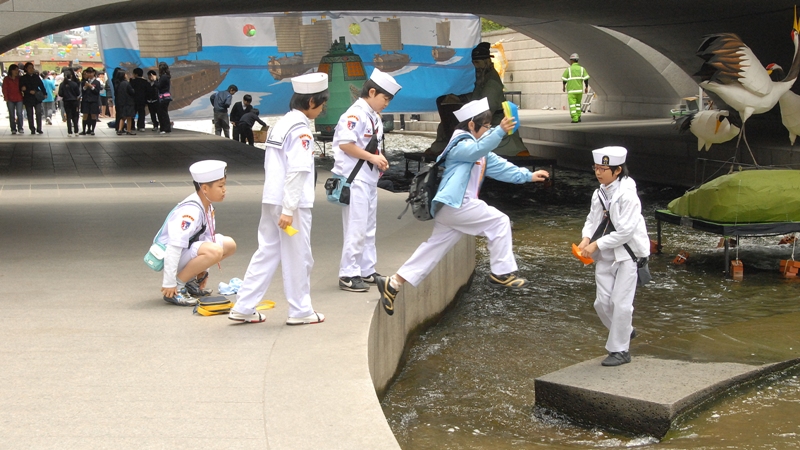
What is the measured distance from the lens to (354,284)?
638 cm

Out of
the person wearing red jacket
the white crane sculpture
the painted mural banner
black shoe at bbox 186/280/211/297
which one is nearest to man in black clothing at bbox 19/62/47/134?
the person wearing red jacket

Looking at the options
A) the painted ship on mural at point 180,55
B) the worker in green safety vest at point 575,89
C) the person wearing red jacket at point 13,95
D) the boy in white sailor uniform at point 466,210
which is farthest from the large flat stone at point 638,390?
the person wearing red jacket at point 13,95

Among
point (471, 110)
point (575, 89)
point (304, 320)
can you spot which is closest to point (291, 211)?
point (304, 320)

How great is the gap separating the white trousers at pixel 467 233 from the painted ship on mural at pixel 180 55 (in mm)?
18202

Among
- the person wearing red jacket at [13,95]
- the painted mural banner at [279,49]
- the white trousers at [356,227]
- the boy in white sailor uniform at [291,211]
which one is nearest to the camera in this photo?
the boy in white sailor uniform at [291,211]

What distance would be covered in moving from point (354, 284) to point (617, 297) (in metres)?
1.89

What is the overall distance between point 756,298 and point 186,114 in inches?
744

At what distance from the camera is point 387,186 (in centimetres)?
771

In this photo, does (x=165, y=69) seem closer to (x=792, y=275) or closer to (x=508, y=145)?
(x=508, y=145)

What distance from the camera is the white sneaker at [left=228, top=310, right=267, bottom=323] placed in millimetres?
5504

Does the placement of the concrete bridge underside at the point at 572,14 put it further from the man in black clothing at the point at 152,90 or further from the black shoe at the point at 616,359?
the black shoe at the point at 616,359

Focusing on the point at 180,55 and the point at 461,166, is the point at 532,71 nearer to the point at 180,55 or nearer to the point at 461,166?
the point at 180,55

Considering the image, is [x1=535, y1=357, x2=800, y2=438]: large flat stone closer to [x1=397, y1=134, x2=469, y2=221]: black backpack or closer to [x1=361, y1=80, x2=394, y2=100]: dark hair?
[x1=397, y1=134, x2=469, y2=221]: black backpack

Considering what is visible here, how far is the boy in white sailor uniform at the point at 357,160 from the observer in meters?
6.27
